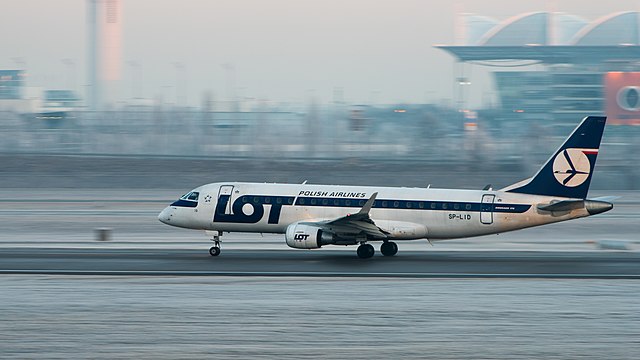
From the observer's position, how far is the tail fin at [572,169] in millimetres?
40812

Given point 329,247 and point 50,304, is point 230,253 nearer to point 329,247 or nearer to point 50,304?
point 329,247

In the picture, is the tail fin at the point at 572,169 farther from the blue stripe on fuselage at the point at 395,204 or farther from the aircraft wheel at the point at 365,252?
the aircraft wheel at the point at 365,252

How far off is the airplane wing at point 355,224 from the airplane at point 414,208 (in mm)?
43

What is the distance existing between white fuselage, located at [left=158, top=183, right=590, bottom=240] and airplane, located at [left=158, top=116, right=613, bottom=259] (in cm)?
4

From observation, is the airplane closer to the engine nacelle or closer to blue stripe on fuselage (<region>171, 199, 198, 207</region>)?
the engine nacelle

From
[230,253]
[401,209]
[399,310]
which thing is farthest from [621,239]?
[399,310]

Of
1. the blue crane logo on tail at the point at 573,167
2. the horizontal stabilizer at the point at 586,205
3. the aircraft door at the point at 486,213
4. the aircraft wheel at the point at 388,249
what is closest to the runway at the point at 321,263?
the aircraft wheel at the point at 388,249

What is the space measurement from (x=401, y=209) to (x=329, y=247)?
18.8 feet

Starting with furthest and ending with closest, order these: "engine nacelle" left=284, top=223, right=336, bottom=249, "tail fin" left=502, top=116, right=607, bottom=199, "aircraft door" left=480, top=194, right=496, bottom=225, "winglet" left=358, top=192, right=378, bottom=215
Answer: "tail fin" left=502, top=116, right=607, bottom=199 < "aircraft door" left=480, top=194, right=496, bottom=225 < "winglet" left=358, top=192, right=378, bottom=215 < "engine nacelle" left=284, top=223, right=336, bottom=249

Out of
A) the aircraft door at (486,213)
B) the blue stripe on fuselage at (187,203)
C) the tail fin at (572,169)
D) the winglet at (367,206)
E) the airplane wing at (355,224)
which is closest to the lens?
the winglet at (367,206)

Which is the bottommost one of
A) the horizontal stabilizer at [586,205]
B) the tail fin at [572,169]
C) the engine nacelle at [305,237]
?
the engine nacelle at [305,237]

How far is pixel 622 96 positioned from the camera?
192 m

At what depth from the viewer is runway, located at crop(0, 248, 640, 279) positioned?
35.5 metres

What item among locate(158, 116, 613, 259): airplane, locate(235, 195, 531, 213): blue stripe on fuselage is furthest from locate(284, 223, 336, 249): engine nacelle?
locate(235, 195, 531, 213): blue stripe on fuselage
